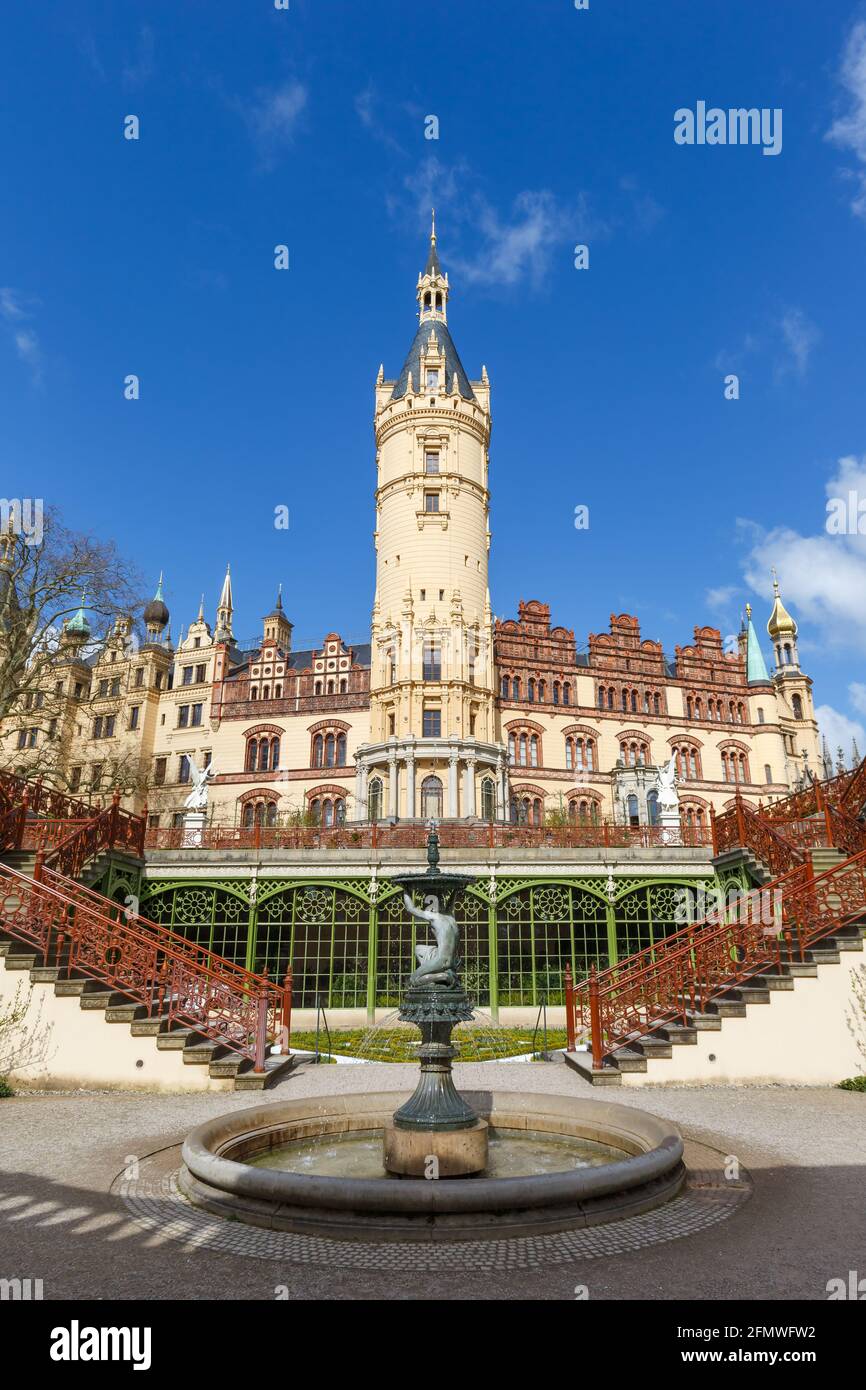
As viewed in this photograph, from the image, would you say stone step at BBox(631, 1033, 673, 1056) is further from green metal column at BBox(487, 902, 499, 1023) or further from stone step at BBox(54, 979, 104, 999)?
stone step at BBox(54, 979, 104, 999)

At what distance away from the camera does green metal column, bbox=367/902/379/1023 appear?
1944cm

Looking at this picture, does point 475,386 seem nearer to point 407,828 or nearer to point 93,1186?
point 407,828

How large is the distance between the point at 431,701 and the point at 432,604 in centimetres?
524

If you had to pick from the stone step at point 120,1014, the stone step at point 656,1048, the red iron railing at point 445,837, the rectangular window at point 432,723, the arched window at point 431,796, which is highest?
the rectangular window at point 432,723

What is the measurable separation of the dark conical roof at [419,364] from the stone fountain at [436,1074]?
1667 inches

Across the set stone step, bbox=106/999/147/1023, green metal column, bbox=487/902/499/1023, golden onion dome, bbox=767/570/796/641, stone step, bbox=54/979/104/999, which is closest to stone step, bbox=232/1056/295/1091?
stone step, bbox=106/999/147/1023

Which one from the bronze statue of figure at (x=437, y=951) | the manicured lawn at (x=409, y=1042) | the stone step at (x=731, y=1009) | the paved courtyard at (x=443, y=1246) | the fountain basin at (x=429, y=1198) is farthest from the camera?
the manicured lawn at (x=409, y=1042)

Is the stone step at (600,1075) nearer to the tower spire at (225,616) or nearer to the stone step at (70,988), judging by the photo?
the stone step at (70,988)

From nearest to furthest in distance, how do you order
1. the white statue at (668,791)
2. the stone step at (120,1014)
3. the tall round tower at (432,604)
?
the stone step at (120,1014)
the white statue at (668,791)
the tall round tower at (432,604)

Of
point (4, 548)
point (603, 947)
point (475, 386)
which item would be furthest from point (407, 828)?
point (475, 386)

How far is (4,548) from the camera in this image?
1264 inches

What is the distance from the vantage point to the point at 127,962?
12.7 meters

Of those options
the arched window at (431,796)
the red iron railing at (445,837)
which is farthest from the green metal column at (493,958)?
the arched window at (431,796)

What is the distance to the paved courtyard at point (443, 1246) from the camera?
5184 mm
